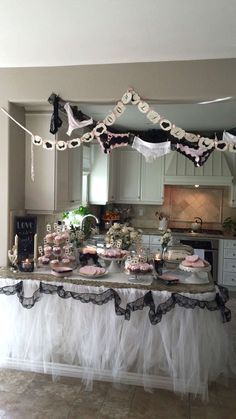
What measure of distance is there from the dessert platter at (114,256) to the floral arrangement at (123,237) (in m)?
0.12

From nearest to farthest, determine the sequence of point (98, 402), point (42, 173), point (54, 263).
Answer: point (98, 402)
point (54, 263)
point (42, 173)

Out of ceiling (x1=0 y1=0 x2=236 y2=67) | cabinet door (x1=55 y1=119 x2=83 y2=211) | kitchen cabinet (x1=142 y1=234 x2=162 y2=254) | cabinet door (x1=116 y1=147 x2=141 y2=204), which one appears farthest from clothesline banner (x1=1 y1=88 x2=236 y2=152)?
cabinet door (x1=116 y1=147 x2=141 y2=204)

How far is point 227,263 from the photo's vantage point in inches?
222

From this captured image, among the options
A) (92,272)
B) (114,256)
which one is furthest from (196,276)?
(92,272)

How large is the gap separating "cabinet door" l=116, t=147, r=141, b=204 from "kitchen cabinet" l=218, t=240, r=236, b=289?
1.63 m

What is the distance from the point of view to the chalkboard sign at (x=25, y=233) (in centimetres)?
346

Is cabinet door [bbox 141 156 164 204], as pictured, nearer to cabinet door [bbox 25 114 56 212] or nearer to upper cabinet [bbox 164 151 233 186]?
upper cabinet [bbox 164 151 233 186]

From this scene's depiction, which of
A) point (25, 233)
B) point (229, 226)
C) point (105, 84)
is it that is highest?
point (105, 84)

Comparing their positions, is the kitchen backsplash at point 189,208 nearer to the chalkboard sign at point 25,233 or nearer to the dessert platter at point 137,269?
the chalkboard sign at point 25,233

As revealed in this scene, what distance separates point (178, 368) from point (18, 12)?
2.80m

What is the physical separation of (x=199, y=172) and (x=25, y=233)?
3.37 metres

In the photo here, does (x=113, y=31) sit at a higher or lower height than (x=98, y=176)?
higher

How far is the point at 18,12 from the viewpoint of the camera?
2.27 meters

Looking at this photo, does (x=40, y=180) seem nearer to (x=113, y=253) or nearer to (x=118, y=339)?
(x=113, y=253)
